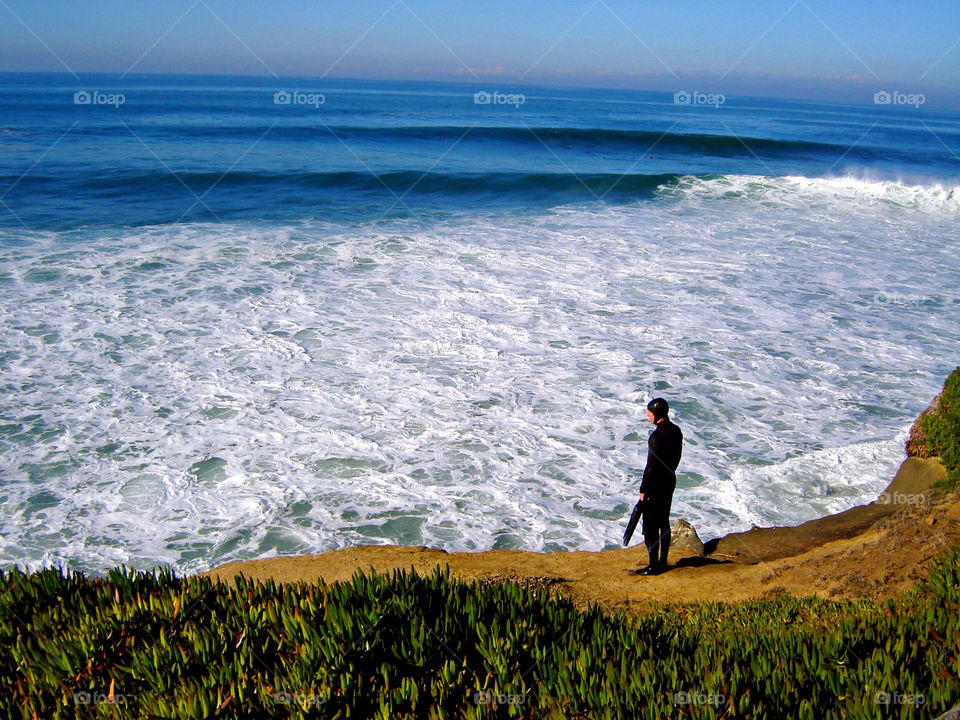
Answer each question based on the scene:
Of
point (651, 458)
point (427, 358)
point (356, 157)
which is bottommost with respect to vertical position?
point (651, 458)

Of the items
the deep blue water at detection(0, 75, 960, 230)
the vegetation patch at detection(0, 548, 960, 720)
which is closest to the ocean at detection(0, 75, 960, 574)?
the deep blue water at detection(0, 75, 960, 230)

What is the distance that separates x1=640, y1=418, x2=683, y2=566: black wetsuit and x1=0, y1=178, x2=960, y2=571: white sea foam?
1170 millimetres

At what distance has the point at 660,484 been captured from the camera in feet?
21.7

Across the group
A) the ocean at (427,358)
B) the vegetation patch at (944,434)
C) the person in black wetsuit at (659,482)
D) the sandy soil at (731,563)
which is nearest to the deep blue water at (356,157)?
the ocean at (427,358)

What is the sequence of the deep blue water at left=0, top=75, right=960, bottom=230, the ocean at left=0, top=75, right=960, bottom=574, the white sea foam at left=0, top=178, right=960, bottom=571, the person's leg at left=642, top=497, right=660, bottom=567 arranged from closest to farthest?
the person's leg at left=642, top=497, right=660, bottom=567
the white sea foam at left=0, top=178, right=960, bottom=571
the ocean at left=0, top=75, right=960, bottom=574
the deep blue water at left=0, top=75, right=960, bottom=230

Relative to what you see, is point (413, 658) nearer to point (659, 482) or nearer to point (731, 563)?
point (659, 482)

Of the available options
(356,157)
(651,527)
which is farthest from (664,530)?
(356,157)

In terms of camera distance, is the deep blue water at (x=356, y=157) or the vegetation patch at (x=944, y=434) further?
the deep blue water at (x=356, y=157)

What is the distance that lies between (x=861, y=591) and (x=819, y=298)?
37.4 ft

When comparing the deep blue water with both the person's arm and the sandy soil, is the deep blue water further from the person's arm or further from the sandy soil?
the person's arm

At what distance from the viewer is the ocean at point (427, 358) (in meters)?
8.24

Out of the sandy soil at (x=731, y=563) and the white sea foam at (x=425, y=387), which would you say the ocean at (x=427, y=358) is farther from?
the sandy soil at (x=731, y=563)

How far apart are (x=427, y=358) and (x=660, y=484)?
20.2 ft

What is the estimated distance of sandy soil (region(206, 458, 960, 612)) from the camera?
6.14m
